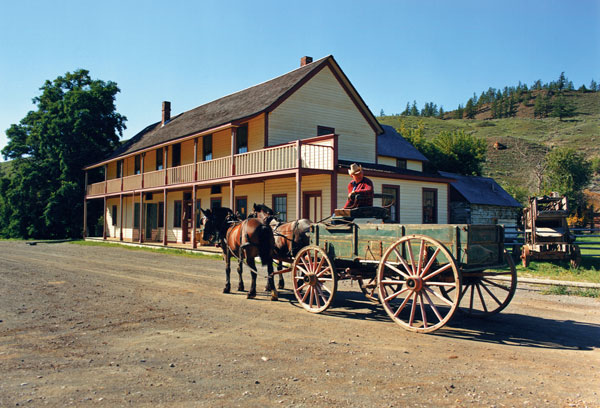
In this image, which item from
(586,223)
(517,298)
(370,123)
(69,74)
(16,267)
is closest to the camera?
(517,298)

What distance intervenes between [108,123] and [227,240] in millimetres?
32535

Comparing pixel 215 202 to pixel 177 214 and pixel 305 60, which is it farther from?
pixel 305 60

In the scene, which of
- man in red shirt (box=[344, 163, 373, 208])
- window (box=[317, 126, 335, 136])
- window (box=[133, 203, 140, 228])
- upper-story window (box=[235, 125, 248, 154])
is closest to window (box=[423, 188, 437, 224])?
window (box=[317, 126, 335, 136])

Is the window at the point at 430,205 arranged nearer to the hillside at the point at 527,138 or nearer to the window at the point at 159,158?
the window at the point at 159,158

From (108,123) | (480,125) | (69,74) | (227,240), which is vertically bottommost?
(227,240)

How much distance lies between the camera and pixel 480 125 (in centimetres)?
11962

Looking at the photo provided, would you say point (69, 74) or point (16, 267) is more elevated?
point (69, 74)

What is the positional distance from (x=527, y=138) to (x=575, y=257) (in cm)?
9414

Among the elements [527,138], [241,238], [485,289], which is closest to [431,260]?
[485,289]

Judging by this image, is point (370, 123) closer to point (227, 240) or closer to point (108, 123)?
point (227, 240)

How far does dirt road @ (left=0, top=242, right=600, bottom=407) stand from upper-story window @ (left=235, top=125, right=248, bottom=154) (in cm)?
1396

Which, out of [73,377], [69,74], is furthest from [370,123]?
[69,74]

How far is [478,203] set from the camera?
2867 centimetres

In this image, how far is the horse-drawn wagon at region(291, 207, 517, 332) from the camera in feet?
20.1
